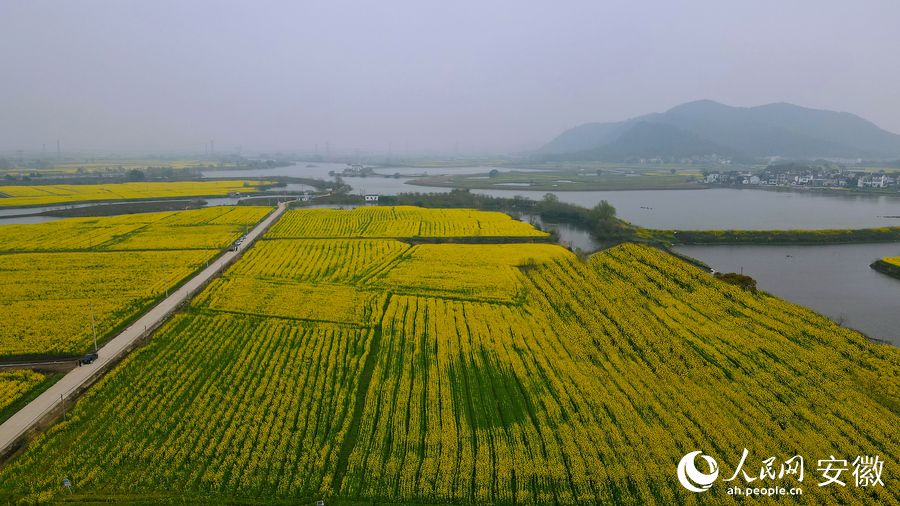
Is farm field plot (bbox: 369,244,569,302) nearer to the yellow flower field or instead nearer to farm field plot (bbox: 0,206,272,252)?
the yellow flower field

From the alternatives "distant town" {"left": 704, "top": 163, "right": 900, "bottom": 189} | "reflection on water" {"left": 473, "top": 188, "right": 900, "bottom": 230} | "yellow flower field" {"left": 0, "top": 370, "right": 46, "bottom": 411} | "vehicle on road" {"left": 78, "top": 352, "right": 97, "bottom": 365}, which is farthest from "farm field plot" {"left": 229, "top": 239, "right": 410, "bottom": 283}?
Answer: "distant town" {"left": 704, "top": 163, "right": 900, "bottom": 189}

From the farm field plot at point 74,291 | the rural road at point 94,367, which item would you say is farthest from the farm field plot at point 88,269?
the rural road at point 94,367

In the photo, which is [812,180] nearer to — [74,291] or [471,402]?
[471,402]

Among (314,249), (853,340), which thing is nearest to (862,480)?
(853,340)

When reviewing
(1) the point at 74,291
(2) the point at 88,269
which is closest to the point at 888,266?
(1) the point at 74,291

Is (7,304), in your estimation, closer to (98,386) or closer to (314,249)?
(98,386)

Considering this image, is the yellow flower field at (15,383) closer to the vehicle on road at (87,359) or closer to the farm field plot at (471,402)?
the vehicle on road at (87,359)
